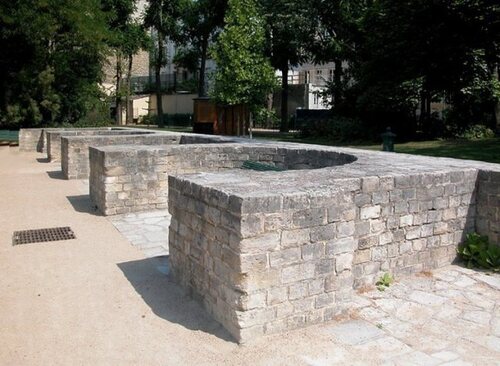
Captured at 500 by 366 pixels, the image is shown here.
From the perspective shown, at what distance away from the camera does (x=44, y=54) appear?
71.2ft

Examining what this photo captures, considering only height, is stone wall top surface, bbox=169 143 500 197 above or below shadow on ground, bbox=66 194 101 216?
above

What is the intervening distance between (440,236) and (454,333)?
1.76 metres

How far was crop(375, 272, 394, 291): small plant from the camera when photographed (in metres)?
4.91

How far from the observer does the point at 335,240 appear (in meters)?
4.10

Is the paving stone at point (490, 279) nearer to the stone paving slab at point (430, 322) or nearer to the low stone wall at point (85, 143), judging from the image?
the stone paving slab at point (430, 322)

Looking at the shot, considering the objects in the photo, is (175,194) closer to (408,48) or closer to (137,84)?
(408,48)

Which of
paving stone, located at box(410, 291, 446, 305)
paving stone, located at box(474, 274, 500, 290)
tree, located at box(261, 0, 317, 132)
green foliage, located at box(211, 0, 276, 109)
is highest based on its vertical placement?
tree, located at box(261, 0, 317, 132)

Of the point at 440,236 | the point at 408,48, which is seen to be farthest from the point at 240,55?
the point at 440,236

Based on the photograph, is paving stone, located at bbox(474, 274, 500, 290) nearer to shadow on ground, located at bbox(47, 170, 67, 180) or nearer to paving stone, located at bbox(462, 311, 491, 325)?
paving stone, located at bbox(462, 311, 491, 325)

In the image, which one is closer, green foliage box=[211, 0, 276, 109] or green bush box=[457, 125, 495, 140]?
green bush box=[457, 125, 495, 140]

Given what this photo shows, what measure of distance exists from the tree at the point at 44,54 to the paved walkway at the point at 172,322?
16805mm

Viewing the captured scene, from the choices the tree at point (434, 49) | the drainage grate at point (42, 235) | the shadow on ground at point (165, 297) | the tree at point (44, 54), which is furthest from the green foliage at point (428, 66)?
the shadow on ground at point (165, 297)

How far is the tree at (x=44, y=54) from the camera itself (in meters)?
19.9

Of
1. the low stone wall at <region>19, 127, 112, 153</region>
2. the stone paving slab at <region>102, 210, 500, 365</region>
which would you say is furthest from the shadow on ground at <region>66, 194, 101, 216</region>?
the low stone wall at <region>19, 127, 112, 153</region>
